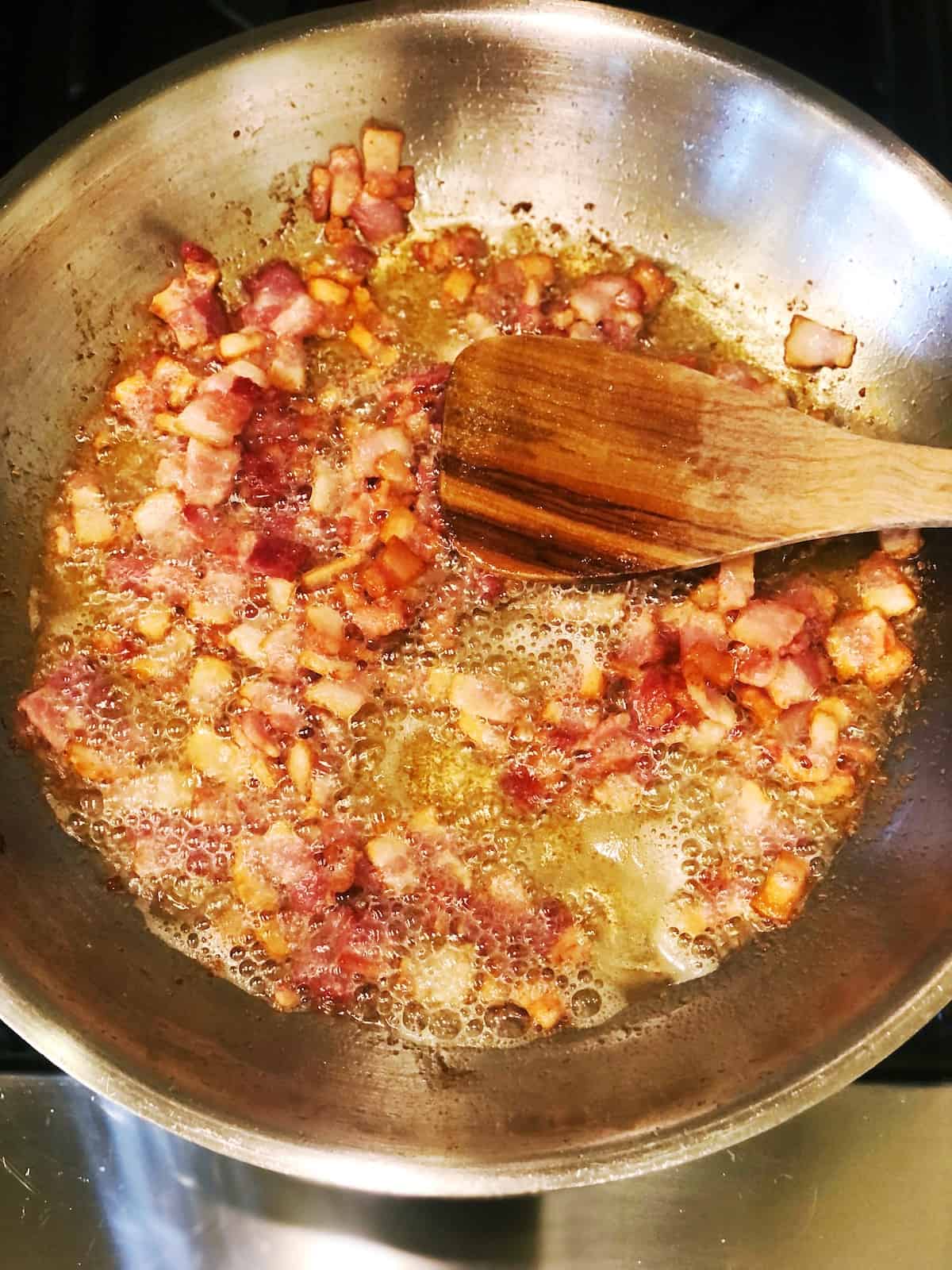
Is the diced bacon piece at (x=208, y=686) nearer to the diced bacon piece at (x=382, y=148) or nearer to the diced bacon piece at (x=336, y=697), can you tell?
the diced bacon piece at (x=336, y=697)

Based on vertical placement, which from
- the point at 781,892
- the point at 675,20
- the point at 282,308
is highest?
the point at 675,20

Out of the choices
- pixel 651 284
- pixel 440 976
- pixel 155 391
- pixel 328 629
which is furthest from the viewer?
pixel 651 284

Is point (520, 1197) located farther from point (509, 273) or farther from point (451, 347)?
point (509, 273)

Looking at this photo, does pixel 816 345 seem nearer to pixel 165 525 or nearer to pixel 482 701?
pixel 482 701

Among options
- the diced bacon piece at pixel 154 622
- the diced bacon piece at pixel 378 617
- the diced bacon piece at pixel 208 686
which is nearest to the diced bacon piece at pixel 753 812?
the diced bacon piece at pixel 378 617

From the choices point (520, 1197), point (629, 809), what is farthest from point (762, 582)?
point (520, 1197)

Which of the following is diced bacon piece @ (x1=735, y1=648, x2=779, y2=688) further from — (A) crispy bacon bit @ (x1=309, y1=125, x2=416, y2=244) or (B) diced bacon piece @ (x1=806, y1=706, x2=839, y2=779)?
(A) crispy bacon bit @ (x1=309, y1=125, x2=416, y2=244)

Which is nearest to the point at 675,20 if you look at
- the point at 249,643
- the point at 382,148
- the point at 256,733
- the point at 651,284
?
the point at 651,284

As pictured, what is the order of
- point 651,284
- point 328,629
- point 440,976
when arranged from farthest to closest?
point 651,284 < point 328,629 < point 440,976
